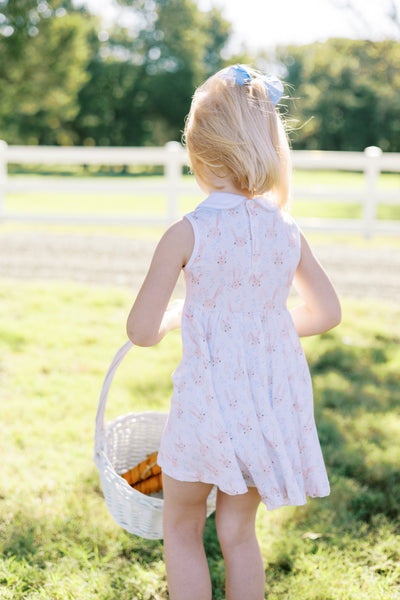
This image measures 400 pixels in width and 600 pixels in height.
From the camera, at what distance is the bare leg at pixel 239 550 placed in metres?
1.76

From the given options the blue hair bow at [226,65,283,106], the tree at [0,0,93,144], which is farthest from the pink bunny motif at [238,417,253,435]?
the tree at [0,0,93,144]

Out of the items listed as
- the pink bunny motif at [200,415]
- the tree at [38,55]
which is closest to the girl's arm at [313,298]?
the pink bunny motif at [200,415]

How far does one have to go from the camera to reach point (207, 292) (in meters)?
1.66

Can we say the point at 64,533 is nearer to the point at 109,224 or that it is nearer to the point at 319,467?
the point at 319,467

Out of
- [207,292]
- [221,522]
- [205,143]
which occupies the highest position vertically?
[205,143]

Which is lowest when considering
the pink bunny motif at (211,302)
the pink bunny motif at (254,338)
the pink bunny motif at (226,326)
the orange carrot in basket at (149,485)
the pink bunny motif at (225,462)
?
the orange carrot in basket at (149,485)

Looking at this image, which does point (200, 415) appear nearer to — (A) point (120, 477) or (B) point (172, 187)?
(A) point (120, 477)

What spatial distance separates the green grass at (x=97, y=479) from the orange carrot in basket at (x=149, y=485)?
0.69 ft

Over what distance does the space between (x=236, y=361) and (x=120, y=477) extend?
2.00ft

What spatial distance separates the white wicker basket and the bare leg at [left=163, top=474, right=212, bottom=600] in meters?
0.14

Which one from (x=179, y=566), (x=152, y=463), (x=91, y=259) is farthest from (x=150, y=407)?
(x=91, y=259)

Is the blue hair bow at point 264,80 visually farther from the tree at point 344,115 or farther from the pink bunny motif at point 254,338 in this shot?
the tree at point 344,115

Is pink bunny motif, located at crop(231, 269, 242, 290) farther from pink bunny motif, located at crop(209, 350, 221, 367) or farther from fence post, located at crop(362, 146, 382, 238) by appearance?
fence post, located at crop(362, 146, 382, 238)

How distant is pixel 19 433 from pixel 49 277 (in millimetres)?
3258
